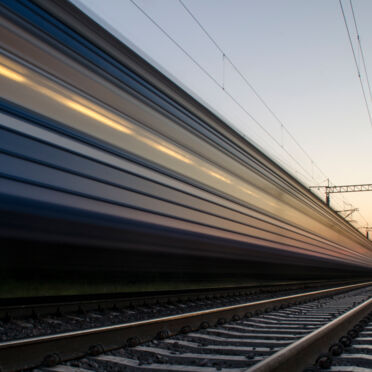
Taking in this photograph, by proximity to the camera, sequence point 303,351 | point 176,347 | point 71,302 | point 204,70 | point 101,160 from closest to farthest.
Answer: point 303,351
point 176,347
point 101,160
point 71,302
point 204,70

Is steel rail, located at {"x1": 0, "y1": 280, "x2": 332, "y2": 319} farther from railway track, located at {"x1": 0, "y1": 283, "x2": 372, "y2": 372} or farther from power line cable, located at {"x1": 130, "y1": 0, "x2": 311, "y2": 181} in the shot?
power line cable, located at {"x1": 130, "y1": 0, "x2": 311, "y2": 181}

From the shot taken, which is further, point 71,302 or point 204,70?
point 204,70

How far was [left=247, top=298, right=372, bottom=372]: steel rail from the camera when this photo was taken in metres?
1.86

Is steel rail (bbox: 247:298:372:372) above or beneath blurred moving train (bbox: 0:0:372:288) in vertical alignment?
beneath

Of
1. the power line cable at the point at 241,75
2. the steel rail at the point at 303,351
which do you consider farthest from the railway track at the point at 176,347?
the power line cable at the point at 241,75

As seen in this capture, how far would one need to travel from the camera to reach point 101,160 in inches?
132

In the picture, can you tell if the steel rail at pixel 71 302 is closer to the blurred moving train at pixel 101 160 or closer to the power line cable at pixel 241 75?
A: the blurred moving train at pixel 101 160

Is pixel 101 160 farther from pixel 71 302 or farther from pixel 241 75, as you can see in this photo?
pixel 241 75

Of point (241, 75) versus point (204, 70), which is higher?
point (241, 75)

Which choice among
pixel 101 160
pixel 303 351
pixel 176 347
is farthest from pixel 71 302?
pixel 303 351

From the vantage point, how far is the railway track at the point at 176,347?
1.99 meters

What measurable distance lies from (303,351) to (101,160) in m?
2.11

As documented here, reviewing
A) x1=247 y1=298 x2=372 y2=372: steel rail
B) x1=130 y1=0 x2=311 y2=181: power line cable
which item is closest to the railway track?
x1=247 y1=298 x2=372 y2=372: steel rail

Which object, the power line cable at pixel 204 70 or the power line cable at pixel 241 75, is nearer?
the power line cable at pixel 204 70
